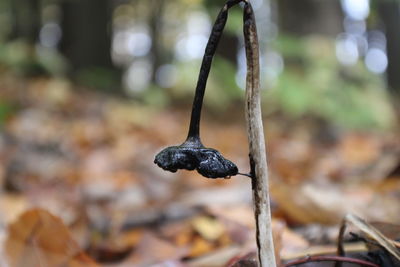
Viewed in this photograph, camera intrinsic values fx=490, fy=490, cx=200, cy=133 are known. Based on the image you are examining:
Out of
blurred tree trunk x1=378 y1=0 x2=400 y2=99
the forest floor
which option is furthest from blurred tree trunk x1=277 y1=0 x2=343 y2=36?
blurred tree trunk x1=378 y1=0 x2=400 y2=99

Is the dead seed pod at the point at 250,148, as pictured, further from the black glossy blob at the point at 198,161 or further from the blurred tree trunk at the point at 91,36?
the blurred tree trunk at the point at 91,36

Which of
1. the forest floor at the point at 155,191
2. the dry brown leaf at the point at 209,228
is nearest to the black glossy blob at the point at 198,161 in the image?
the forest floor at the point at 155,191

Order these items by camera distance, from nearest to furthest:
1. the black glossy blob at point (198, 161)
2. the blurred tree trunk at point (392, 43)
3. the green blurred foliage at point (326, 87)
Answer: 1. the black glossy blob at point (198, 161)
2. the green blurred foliage at point (326, 87)
3. the blurred tree trunk at point (392, 43)

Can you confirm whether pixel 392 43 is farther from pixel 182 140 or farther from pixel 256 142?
pixel 256 142

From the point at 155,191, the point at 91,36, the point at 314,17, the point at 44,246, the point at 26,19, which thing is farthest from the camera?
the point at 26,19

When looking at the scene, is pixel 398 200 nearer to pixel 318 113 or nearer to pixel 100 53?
pixel 318 113

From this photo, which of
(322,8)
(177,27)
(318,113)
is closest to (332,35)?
(322,8)

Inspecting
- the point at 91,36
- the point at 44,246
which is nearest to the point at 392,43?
the point at 91,36
